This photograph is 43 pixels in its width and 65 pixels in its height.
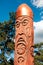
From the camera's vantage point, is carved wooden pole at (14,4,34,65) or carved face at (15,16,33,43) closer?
carved wooden pole at (14,4,34,65)

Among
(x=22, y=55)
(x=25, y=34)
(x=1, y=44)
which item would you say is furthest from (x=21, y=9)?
(x=1, y=44)

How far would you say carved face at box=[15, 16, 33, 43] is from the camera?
879 centimetres

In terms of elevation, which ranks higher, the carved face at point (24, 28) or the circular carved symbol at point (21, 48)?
the carved face at point (24, 28)

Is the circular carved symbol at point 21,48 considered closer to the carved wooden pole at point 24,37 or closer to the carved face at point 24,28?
the carved wooden pole at point 24,37

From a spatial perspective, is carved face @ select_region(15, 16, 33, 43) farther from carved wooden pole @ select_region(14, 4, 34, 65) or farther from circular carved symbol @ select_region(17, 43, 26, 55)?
circular carved symbol @ select_region(17, 43, 26, 55)

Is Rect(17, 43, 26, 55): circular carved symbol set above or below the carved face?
below

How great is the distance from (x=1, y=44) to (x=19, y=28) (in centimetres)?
860

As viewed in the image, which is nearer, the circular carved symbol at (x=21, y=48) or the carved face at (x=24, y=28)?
the circular carved symbol at (x=21, y=48)

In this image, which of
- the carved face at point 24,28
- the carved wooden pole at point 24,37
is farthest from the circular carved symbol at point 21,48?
the carved face at point 24,28

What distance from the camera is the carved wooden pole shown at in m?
8.59

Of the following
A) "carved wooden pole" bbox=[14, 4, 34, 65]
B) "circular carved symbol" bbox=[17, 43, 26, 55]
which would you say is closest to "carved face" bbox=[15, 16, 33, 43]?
"carved wooden pole" bbox=[14, 4, 34, 65]

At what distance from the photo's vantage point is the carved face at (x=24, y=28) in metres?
8.79

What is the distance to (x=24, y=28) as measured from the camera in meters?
8.85

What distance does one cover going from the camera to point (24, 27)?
29.1 feet
